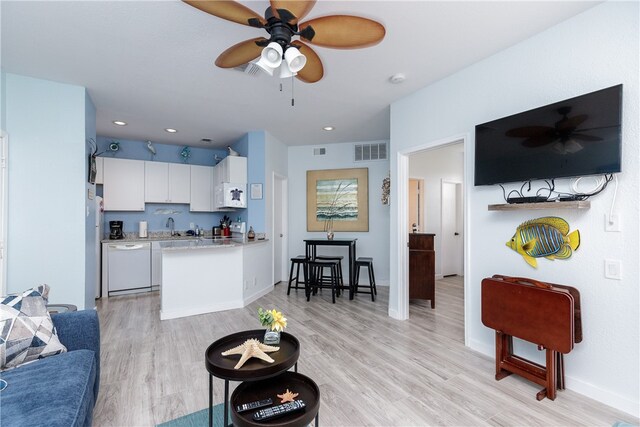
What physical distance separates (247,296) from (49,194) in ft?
8.35

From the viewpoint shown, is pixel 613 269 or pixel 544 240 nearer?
pixel 613 269

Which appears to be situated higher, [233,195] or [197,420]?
[233,195]

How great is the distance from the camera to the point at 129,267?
187 inches

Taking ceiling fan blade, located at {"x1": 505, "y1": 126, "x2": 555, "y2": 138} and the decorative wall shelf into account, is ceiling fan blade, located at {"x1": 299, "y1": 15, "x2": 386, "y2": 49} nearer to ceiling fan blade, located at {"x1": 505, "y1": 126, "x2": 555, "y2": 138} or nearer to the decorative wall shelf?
ceiling fan blade, located at {"x1": 505, "y1": 126, "x2": 555, "y2": 138}

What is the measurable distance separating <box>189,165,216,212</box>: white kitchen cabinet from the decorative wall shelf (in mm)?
4822

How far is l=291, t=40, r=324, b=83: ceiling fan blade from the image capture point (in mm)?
1841

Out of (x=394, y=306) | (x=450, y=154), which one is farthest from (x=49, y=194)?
(x=450, y=154)

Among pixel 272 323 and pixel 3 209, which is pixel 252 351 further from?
pixel 3 209

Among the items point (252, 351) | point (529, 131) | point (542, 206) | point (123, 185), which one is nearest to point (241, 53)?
point (252, 351)

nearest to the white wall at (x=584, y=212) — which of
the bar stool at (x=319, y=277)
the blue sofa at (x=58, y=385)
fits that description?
the bar stool at (x=319, y=277)

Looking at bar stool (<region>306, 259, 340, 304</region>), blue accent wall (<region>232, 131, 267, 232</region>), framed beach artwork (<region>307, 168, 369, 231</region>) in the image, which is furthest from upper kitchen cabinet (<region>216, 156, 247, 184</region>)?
bar stool (<region>306, 259, 340, 304</region>)

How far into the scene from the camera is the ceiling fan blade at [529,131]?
2124mm

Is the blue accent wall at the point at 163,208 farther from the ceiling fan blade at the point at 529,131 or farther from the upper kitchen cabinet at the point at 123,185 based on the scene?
the ceiling fan blade at the point at 529,131

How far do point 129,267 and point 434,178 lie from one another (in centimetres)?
578
